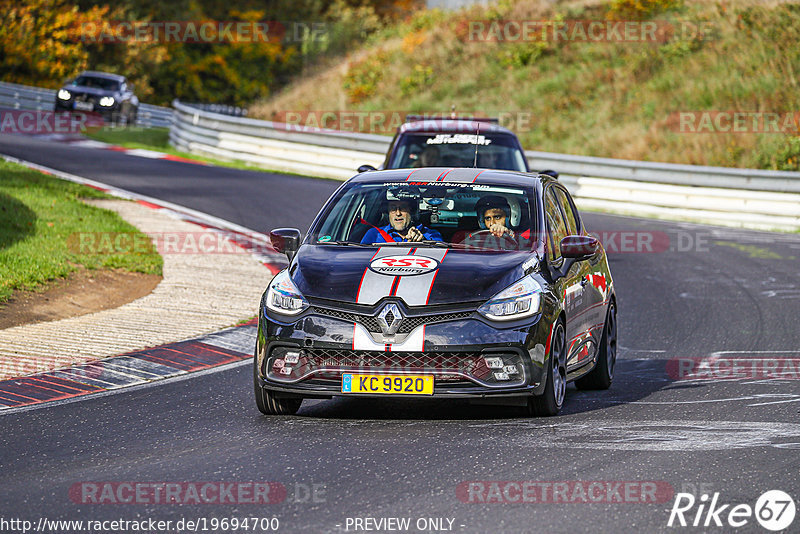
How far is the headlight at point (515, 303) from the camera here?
7.69 meters

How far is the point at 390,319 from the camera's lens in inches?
299

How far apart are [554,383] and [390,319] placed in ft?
3.90

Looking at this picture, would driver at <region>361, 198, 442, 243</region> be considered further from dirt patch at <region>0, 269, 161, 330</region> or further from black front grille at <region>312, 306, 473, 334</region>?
dirt patch at <region>0, 269, 161, 330</region>

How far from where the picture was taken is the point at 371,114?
39.0m

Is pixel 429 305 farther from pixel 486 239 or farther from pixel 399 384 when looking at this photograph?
pixel 486 239

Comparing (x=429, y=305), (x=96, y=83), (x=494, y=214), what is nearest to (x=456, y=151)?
(x=494, y=214)

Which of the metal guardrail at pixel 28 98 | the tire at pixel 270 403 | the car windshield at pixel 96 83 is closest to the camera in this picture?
the tire at pixel 270 403

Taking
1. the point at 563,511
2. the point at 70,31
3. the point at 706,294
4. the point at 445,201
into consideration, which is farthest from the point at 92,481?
the point at 70,31

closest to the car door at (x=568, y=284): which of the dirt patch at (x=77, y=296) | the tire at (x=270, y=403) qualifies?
the tire at (x=270, y=403)

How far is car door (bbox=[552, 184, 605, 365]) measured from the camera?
8969 mm

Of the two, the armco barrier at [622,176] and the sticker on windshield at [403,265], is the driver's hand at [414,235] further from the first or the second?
the armco barrier at [622,176]

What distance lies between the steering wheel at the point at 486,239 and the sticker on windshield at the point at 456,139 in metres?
7.86

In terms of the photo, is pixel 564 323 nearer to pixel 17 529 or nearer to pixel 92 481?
pixel 92 481

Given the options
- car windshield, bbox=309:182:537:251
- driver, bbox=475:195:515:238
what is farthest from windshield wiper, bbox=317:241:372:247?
driver, bbox=475:195:515:238
